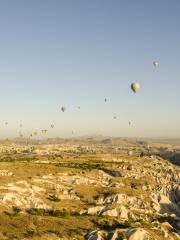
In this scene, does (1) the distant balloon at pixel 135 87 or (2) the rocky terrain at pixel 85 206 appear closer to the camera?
(2) the rocky terrain at pixel 85 206

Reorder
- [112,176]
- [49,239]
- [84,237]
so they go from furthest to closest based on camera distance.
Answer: [112,176], [84,237], [49,239]

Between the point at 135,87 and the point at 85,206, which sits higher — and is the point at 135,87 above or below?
above

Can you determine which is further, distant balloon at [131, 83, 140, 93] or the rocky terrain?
distant balloon at [131, 83, 140, 93]

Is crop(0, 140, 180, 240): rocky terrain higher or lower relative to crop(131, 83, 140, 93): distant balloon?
lower

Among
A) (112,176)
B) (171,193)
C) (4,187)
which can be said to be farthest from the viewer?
(112,176)

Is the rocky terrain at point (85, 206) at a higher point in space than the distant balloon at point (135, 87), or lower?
lower

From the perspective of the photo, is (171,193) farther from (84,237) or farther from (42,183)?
(84,237)

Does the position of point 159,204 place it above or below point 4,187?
below

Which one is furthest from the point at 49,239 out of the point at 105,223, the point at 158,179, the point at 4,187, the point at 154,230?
the point at 158,179

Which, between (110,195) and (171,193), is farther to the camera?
(171,193)

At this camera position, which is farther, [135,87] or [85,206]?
[135,87]
